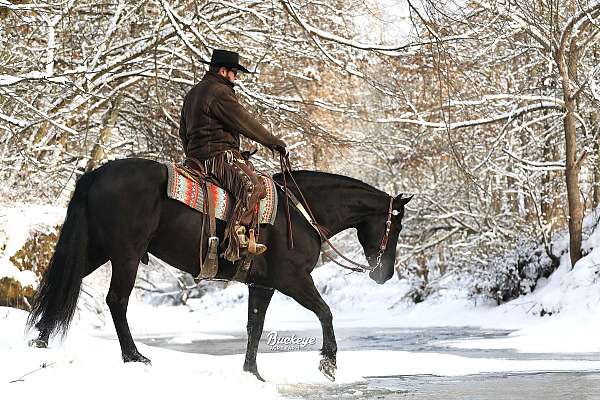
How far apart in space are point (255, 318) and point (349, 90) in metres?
8.32

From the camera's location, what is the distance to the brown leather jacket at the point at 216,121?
26.7 ft

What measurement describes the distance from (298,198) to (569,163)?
11.0 metres

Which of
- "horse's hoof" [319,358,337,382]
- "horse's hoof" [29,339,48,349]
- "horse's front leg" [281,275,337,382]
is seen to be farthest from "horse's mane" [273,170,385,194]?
"horse's hoof" [29,339,48,349]

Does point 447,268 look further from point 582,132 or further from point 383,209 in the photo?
point 383,209

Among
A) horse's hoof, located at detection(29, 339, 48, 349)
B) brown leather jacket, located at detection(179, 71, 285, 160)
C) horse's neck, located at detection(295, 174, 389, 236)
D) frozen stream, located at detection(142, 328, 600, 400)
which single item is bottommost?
frozen stream, located at detection(142, 328, 600, 400)

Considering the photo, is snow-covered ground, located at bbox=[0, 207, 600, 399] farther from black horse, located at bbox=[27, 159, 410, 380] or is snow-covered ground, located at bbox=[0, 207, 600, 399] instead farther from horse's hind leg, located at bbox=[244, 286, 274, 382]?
black horse, located at bbox=[27, 159, 410, 380]

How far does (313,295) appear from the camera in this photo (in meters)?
8.38

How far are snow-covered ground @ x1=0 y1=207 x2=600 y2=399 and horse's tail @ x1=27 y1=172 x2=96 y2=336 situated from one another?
29cm

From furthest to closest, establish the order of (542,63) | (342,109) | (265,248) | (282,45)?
(542,63) < (282,45) < (342,109) < (265,248)

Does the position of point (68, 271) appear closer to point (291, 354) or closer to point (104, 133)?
point (291, 354)

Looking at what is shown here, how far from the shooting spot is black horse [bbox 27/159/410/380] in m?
7.60

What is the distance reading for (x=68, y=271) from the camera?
25.4 feet

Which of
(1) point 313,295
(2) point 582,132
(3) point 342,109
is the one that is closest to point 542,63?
(2) point 582,132

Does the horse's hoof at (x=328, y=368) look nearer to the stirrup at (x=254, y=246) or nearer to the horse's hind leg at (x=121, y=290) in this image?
the stirrup at (x=254, y=246)
